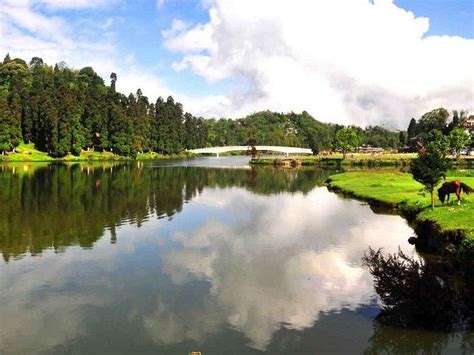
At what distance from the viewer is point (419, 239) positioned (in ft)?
93.0

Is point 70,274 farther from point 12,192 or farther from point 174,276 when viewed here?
point 12,192

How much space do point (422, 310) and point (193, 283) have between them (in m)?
9.34

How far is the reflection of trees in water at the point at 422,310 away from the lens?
14.0m

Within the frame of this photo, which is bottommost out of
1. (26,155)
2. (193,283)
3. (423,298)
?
(193,283)

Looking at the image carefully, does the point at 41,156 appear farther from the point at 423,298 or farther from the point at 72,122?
the point at 423,298

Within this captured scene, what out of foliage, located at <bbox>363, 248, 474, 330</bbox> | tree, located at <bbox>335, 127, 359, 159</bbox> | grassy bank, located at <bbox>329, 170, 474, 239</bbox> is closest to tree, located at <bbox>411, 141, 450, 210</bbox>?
grassy bank, located at <bbox>329, 170, 474, 239</bbox>

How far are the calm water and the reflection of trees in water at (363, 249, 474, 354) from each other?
9 centimetres

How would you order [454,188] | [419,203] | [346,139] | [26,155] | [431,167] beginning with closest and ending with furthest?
[431,167], [454,188], [419,203], [26,155], [346,139]

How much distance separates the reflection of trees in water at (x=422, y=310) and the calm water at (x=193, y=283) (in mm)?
87

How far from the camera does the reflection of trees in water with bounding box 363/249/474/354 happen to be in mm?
13984

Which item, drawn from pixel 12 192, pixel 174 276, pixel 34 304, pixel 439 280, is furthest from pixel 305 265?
pixel 12 192

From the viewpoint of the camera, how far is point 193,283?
1997 centimetres

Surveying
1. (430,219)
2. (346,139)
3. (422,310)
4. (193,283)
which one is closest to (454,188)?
(430,219)

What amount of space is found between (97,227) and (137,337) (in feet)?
62.8
